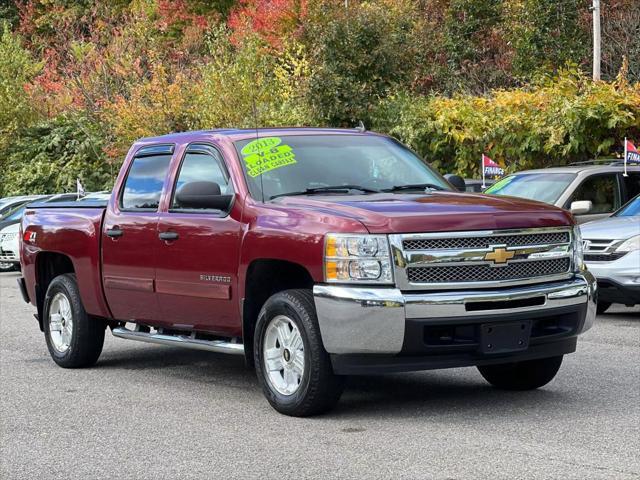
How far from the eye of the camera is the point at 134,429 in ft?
25.0

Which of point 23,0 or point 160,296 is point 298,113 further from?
point 23,0

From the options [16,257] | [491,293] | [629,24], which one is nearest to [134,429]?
[491,293]

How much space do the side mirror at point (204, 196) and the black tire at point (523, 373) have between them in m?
2.21

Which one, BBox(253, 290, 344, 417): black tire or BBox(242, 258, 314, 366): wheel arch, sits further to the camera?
BBox(242, 258, 314, 366): wheel arch

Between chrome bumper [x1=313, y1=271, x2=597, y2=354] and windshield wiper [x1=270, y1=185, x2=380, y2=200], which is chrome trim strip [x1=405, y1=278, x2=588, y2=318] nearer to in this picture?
chrome bumper [x1=313, y1=271, x2=597, y2=354]

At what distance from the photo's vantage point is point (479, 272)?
7.60 meters

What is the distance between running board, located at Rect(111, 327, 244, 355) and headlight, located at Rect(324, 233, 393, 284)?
1.29m

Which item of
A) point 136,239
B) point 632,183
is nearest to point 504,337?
point 136,239

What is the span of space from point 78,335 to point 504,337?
13.7ft

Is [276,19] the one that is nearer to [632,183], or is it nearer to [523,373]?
[632,183]

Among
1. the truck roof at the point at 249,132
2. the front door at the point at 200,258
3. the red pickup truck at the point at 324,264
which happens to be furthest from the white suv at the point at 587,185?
the front door at the point at 200,258

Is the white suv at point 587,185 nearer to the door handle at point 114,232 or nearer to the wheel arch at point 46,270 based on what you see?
the wheel arch at point 46,270

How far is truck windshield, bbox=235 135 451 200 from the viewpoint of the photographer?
8.52 meters

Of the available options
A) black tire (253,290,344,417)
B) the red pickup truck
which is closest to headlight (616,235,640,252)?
the red pickup truck
